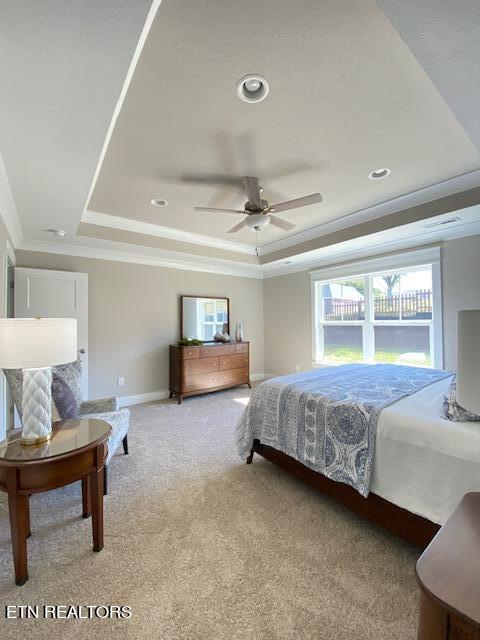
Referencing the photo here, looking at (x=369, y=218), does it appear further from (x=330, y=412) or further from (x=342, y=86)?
(x=330, y=412)

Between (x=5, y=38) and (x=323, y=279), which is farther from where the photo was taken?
(x=323, y=279)

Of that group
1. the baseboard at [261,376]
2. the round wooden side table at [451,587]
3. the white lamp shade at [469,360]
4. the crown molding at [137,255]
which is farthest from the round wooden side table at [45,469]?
the baseboard at [261,376]

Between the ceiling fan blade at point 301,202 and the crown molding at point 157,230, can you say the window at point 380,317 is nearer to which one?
the crown molding at point 157,230

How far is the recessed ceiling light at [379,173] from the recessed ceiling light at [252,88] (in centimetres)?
143

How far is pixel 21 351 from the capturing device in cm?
146

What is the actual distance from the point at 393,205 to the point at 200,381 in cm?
368

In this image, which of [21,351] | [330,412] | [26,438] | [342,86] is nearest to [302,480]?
[330,412]

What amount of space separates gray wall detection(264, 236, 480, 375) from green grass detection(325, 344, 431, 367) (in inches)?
13.6

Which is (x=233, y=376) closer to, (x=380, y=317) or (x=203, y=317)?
(x=203, y=317)

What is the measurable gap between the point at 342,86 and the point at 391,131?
644 millimetres

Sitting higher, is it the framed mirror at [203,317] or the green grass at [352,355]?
the framed mirror at [203,317]

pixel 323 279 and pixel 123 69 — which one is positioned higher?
pixel 123 69

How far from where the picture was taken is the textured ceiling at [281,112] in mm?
1309

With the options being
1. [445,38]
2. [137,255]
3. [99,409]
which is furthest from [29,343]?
[137,255]
